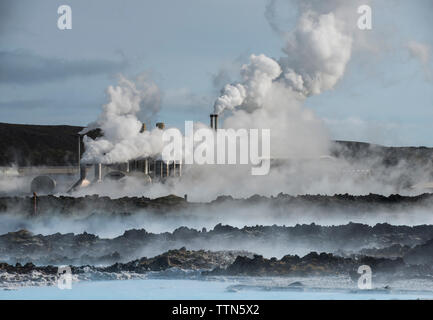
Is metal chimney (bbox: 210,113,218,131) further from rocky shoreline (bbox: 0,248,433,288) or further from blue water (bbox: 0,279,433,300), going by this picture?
blue water (bbox: 0,279,433,300)

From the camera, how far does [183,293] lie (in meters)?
35.5

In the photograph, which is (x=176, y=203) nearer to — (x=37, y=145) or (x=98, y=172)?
(x=98, y=172)

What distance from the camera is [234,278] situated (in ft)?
137

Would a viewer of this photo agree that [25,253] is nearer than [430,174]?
Yes

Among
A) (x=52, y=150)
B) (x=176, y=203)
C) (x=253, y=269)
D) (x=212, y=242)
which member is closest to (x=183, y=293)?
(x=253, y=269)

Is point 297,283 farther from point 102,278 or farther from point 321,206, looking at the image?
point 321,206

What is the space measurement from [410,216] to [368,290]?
41.7m

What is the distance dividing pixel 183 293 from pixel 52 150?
129831 millimetres

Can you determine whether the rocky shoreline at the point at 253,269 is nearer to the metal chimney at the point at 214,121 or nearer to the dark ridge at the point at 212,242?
the dark ridge at the point at 212,242

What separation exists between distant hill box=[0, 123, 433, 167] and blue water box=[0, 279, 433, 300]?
245 feet

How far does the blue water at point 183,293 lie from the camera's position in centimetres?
3469

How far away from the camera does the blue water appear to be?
114 ft

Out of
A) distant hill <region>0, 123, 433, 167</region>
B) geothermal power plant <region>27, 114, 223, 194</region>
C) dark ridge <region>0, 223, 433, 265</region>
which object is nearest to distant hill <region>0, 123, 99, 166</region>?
distant hill <region>0, 123, 433, 167</region>

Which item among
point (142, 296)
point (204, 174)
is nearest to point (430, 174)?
point (204, 174)
